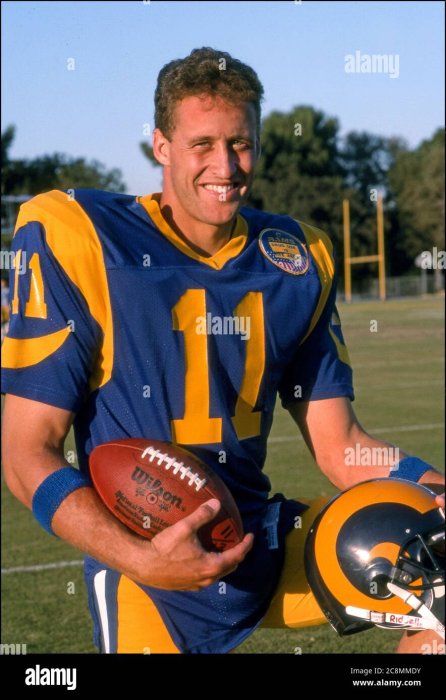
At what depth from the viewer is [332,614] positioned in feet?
8.43

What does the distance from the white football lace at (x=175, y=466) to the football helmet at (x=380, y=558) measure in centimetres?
36

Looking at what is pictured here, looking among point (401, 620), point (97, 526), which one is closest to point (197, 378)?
point (97, 526)

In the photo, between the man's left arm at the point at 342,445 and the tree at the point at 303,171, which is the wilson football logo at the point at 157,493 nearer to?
the man's left arm at the point at 342,445

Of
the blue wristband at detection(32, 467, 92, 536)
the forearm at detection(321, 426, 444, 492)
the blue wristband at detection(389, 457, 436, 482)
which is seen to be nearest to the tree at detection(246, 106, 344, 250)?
the forearm at detection(321, 426, 444, 492)

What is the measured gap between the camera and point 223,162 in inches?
105

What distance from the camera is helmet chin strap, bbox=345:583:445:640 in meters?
2.26

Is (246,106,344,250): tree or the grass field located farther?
(246,106,344,250): tree

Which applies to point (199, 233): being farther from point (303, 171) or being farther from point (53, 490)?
point (303, 171)

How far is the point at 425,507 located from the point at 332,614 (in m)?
0.39

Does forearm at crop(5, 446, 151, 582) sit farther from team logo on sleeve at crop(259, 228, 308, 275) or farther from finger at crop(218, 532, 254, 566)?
team logo on sleeve at crop(259, 228, 308, 275)

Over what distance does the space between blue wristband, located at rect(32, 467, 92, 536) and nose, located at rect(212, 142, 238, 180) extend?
86 cm

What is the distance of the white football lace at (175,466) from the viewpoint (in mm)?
2447
